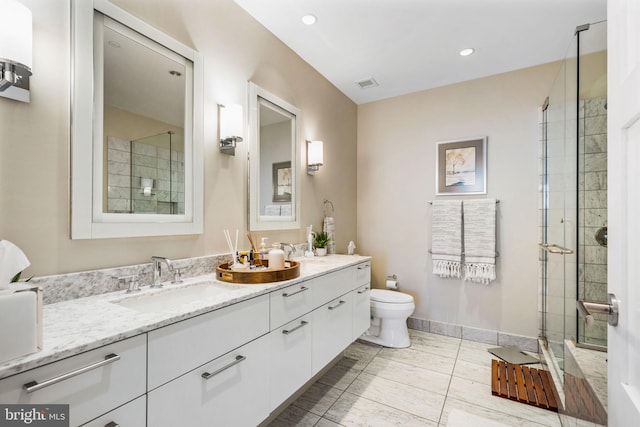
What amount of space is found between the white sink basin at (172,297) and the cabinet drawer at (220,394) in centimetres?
26

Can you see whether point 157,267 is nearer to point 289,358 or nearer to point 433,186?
point 289,358

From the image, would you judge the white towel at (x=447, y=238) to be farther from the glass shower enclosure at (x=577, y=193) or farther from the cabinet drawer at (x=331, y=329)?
the cabinet drawer at (x=331, y=329)

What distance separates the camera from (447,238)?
2.93 meters

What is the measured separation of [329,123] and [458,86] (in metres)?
1.37

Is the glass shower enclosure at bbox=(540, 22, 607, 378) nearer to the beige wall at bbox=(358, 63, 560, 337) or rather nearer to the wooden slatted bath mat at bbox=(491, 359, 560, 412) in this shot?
the wooden slatted bath mat at bbox=(491, 359, 560, 412)

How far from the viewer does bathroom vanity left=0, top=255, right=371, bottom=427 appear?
28.7 inches

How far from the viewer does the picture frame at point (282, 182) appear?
224 cm

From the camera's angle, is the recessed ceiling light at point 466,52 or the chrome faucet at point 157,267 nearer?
the chrome faucet at point 157,267

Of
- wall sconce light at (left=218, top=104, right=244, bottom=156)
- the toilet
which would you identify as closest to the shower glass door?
the toilet

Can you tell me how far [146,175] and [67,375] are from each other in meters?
0.96

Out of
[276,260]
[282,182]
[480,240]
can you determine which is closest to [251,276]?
[276,260]

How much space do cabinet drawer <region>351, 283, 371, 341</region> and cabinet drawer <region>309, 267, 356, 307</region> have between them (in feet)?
0.43

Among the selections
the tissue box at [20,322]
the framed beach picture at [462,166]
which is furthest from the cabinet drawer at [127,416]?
the framed beach picture at [462,166]

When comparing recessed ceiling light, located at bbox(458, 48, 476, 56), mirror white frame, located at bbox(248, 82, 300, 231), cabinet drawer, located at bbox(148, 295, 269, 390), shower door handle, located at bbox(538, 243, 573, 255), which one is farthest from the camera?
recessed ceiling light, located at bbox(458, 48, 476, 56)
